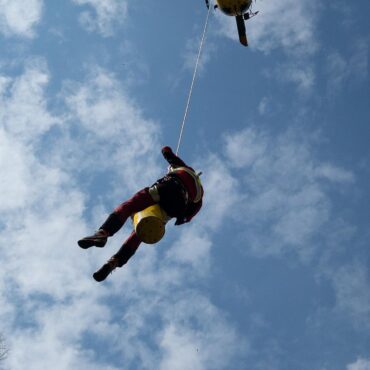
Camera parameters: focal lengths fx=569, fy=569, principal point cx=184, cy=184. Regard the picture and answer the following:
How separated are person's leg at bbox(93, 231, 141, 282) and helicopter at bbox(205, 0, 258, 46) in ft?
11.1

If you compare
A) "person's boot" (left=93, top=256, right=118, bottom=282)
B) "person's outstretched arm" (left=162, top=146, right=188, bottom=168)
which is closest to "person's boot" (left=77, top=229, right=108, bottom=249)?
"person's boot" (left=93, top=256, right=118, bottom=282)

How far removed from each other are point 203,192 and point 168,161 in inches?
23.3

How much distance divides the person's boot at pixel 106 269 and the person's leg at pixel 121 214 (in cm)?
40

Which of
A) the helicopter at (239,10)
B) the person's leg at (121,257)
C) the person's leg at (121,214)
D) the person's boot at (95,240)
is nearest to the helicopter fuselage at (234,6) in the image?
the helicopter at (239,10)

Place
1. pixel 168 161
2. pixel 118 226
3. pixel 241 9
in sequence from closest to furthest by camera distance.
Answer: pixel 118 226 → pixel 168 161 → pixel 241 9

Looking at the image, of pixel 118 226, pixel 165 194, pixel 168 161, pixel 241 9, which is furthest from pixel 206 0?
pixel 118 226

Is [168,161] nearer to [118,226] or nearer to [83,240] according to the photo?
[118,226]

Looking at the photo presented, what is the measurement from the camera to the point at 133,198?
253 inches

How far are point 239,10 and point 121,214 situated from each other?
3510mm

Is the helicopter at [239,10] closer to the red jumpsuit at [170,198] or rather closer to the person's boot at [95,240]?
the red jumpsuit at [170,198]

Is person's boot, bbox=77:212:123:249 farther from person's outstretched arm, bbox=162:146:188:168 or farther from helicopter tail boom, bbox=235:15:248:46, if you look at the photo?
helicopter tail boom, bbox=235:15:248:46

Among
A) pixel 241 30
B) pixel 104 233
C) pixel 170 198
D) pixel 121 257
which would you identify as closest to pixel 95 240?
pixel 104 233

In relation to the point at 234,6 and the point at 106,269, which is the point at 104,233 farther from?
the point at 234,6

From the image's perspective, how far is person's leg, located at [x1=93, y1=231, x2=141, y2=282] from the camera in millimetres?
6394
